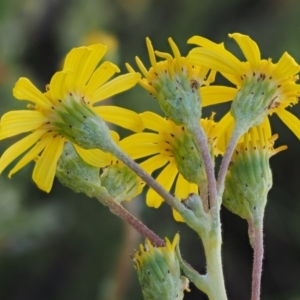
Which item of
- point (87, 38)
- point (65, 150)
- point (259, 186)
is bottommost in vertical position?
point (259, 186)

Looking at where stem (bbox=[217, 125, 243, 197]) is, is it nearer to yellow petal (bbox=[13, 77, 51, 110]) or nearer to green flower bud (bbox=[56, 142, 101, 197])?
green flower bud (bbox=[56, 142, 101, 197])

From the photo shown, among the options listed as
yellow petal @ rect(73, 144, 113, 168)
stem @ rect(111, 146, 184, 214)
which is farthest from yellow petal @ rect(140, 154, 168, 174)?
stem @ rect(111, 146, 184, 214)

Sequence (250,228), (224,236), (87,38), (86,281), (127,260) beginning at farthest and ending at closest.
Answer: (224,236) < (86,281) < (87,38) < (127,260) < (250,228)

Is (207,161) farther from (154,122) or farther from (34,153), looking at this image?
(34,153)

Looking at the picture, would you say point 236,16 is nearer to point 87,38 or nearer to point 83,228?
point 87,38

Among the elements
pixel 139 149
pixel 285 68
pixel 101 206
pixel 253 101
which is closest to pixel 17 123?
pixel 139 149

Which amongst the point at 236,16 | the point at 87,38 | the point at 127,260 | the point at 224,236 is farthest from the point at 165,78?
the point at 236,16
